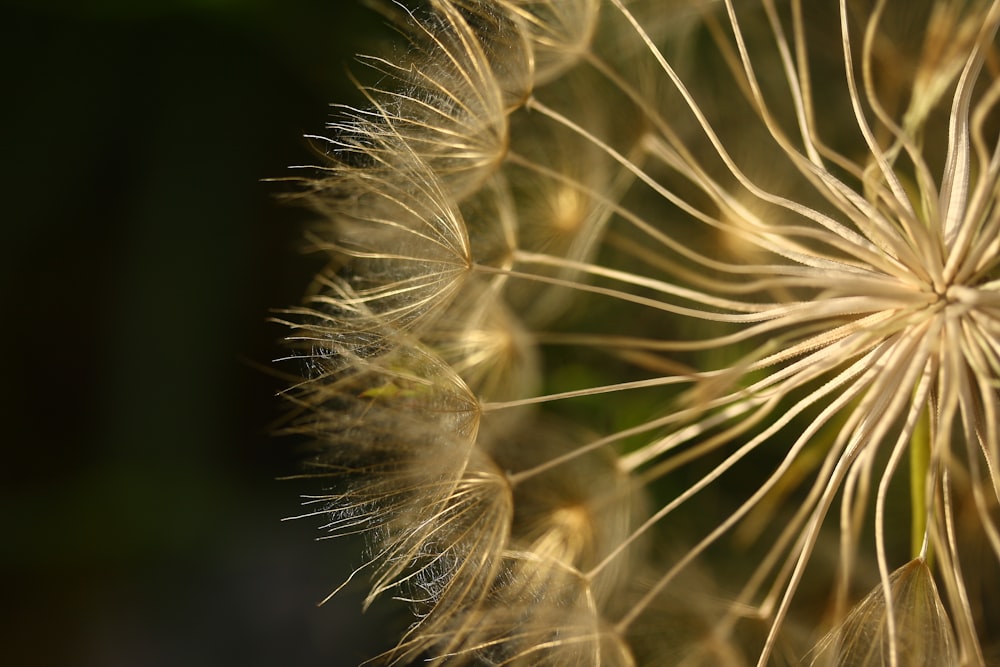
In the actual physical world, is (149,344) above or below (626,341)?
below

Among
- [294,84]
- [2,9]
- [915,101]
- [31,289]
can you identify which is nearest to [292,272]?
[294,84]

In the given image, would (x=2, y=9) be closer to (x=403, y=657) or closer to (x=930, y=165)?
(x=403, y=657)

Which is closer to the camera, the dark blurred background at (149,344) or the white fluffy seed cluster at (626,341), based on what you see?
the white fluffy seed cluster at (626,341)

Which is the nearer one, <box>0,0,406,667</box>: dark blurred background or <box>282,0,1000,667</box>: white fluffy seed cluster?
<box>282,0,1000,667</box>: white fluffy seed cluster

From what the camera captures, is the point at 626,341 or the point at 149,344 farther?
Answer: the point at 149,344

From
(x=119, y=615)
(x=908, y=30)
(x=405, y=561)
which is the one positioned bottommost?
(x=119, y=615)
